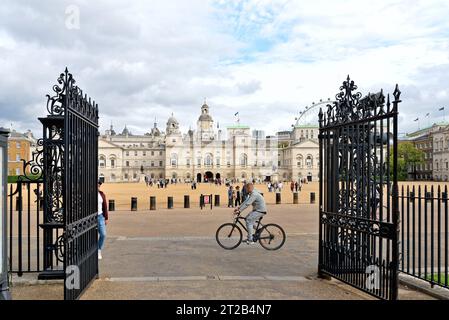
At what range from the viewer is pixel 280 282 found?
768cm

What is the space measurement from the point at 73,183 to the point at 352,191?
4258mm

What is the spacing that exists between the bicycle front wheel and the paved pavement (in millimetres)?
195

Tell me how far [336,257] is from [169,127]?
132340mm

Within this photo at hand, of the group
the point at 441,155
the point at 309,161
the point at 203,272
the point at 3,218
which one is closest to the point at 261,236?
the point at 203,272

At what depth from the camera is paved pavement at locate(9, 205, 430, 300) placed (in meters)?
6.91

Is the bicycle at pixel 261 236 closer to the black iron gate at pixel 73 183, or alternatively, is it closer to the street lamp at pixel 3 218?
the black iron gate at pixel 73 183

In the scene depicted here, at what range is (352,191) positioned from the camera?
24.7ft

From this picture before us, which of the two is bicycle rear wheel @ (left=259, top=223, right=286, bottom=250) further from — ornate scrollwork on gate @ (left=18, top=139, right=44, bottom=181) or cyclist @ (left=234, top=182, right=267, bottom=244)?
ornate scrollwork on gate @ (left=18, top=139, right=44, bottom=181)

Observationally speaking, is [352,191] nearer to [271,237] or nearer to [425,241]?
[425,241]

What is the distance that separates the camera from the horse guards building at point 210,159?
381 ft

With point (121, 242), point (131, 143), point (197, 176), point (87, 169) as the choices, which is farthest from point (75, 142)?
point (131, 143)

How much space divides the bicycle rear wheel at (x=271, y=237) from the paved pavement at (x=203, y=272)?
180 millimetres

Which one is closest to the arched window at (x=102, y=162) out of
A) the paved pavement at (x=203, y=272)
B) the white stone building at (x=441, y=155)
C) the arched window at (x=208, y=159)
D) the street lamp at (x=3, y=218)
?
the arched window at (x=208, y=159)

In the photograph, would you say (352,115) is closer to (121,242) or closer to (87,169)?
(87,169)
